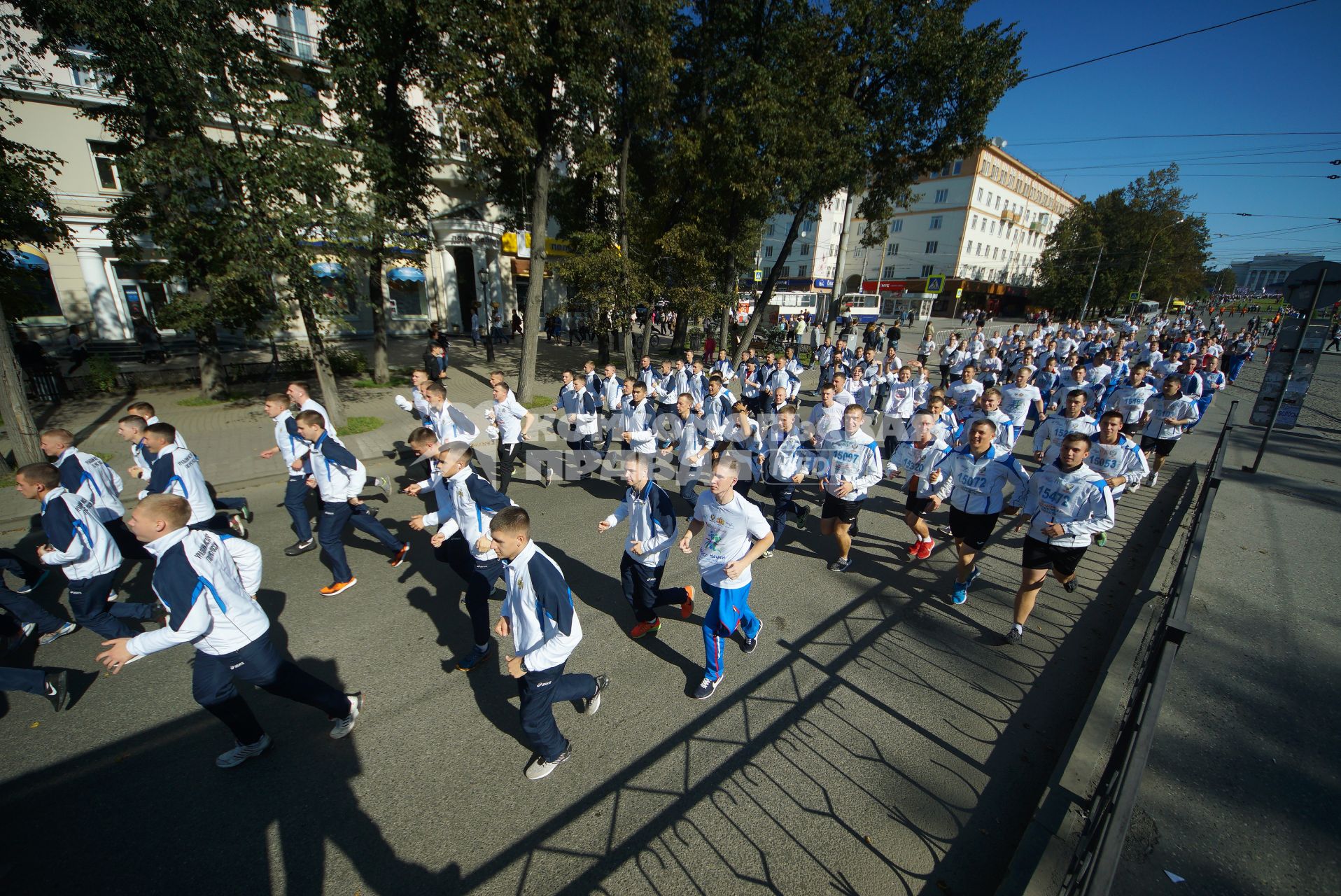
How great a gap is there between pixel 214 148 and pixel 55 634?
26.9 feet

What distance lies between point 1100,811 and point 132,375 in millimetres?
19715

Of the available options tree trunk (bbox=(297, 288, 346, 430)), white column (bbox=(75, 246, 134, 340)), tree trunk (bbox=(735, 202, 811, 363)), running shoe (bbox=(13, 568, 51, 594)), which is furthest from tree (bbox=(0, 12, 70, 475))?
tree trunk (bbox=(735, 202, 811, 363))

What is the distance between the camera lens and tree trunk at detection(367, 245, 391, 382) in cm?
1138

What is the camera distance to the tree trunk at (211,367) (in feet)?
40.1

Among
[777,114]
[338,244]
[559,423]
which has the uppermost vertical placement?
[777,114]

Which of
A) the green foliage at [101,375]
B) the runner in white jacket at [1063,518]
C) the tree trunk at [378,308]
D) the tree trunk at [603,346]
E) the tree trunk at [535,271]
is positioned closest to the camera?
the runner in white jacket at [1063,518]

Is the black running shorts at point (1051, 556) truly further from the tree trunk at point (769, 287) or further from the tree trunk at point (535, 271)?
the tree trunk at point (769, 287)

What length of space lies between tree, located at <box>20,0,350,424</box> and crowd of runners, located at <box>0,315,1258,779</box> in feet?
11.4

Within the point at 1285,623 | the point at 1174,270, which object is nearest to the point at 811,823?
the point at 1285,623

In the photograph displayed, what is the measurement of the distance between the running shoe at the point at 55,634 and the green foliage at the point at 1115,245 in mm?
64760

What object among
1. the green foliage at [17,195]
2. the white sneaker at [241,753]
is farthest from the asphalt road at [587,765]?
the green foliage at [17,195]

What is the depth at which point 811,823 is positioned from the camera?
3.10 metres

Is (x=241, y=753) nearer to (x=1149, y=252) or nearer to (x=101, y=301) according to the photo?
(x=101, y=301)

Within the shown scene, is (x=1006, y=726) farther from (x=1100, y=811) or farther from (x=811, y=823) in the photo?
(x=811, y=823)
